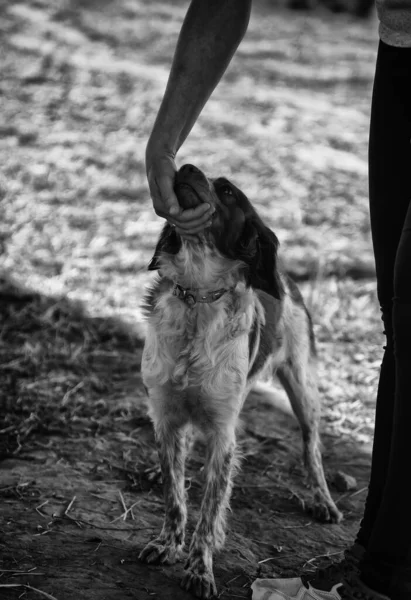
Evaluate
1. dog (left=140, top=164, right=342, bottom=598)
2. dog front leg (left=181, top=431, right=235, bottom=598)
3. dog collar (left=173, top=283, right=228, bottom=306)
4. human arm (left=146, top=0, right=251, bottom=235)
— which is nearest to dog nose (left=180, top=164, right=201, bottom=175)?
dog (left=140, top=164, right=342, bottom=598)

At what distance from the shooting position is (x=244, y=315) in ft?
10.8

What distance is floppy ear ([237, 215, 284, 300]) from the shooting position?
129 inches

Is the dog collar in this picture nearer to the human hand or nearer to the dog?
the dog

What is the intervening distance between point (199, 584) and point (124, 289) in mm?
3541

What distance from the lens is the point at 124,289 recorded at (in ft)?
20.3

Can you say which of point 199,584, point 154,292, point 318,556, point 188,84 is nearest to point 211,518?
point 199,584

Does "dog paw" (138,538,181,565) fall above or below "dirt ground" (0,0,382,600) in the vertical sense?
above

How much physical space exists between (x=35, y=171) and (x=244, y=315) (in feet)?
18.6

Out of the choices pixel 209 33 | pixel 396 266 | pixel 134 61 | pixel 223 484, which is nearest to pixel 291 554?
pixel 223 484

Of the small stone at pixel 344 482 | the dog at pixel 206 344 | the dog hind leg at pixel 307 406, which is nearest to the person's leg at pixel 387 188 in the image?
the dog at pixel 206 344

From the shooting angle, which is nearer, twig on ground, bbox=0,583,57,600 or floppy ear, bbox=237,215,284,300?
twig on ground, bbox=0,583,57,600

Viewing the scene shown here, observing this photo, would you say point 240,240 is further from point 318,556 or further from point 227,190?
point 318,556

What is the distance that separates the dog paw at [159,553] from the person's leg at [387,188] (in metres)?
0.83

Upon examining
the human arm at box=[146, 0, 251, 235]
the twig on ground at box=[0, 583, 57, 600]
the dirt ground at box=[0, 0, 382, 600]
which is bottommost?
the dirt ground at box=[0, 0, 382, 600]
